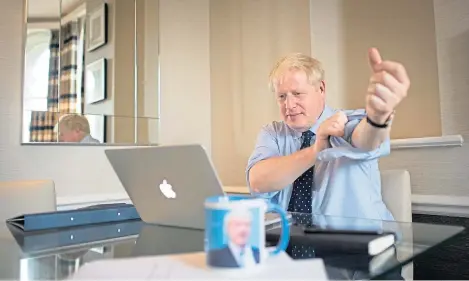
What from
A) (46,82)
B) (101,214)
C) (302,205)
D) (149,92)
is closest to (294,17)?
(149,92)

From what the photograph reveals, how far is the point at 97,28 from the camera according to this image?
7.30 feet

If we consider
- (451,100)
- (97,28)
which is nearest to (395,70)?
(451,100)

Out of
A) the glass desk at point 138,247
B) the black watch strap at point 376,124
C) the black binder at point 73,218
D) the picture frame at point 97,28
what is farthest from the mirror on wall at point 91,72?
the black watch strap at point 376,124

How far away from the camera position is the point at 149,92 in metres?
2.42

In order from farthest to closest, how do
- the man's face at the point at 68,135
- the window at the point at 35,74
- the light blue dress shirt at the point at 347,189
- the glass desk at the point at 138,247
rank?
the man's face at the point at 68,135 < the window at the point at 35,74 < the light blue dress shirt at the point at 347,189 < the glass desk at the point at 138,247

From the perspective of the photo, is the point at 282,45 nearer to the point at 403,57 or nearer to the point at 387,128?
the point at 403,57

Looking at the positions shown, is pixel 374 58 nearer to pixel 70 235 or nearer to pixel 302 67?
pixel 302 67

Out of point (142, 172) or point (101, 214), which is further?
point (101, 214)

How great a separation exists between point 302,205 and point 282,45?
3.83ft

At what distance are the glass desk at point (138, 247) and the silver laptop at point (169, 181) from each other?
4 cm

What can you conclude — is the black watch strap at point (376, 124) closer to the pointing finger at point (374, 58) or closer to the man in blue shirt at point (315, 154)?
the man in blue shirt at point (315, 154)

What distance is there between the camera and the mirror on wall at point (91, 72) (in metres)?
1.99

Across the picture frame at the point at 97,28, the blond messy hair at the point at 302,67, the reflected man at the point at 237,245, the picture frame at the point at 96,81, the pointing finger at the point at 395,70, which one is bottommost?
the reflected man at the point at 237,245

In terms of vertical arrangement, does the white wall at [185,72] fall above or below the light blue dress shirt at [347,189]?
above
